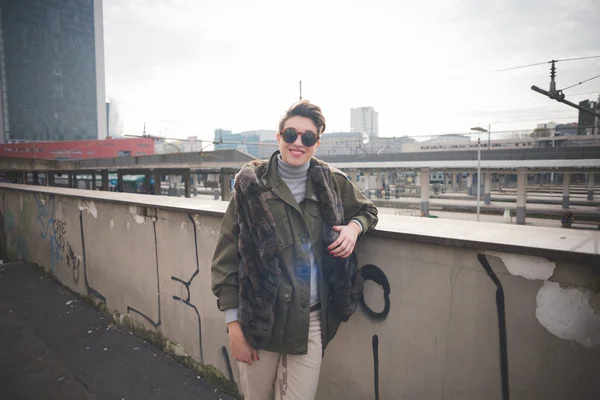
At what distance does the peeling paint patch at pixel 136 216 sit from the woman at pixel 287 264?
6.84 feet

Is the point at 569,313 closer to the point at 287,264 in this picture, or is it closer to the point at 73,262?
the point at 287,264

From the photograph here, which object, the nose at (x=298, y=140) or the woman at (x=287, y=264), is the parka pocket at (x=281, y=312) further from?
the nose at (x=298, y=140)

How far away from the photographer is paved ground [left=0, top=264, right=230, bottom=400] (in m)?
2.65

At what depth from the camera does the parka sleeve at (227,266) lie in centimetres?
159

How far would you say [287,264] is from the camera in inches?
61.7

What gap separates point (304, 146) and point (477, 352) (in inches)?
48.5

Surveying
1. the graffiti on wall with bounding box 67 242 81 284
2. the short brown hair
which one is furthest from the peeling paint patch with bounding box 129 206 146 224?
the short brown hair

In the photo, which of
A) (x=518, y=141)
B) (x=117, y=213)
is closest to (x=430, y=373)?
(x=117, y=213)

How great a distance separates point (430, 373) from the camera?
5.57 ft

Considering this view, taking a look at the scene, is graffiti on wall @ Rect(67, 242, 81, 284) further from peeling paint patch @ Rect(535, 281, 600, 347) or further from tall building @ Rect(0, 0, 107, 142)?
tall building @ Rect(0, 0, 107, 142)

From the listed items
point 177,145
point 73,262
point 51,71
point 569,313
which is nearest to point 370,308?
point 569,313

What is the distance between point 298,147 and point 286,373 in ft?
3.59

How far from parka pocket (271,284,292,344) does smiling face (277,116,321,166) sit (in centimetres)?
60

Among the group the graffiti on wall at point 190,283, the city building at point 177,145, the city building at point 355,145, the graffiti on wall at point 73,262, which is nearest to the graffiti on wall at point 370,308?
the graffiti on wall at point 190,283
